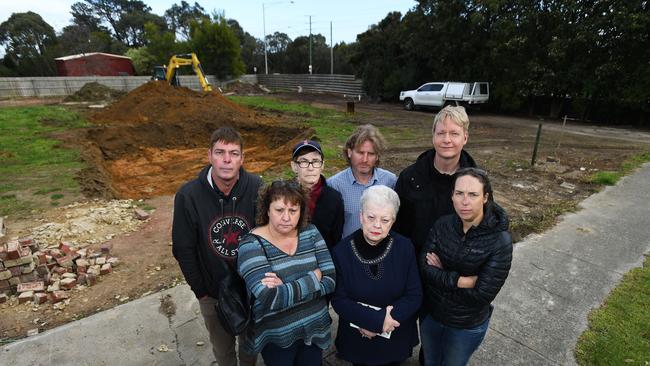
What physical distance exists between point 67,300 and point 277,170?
523 centimetres

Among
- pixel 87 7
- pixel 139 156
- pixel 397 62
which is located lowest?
pixel 139 156

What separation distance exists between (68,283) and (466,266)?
13.0 ft

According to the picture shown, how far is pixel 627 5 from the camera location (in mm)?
13414

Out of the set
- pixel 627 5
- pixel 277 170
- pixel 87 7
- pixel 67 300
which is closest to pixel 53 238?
pixel 67 300

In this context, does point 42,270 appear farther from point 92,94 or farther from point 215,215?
point 92,94

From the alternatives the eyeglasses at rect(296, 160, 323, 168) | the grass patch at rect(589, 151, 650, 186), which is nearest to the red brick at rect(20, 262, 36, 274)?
the eyeglasses at rect(296, 160, 323, 168)

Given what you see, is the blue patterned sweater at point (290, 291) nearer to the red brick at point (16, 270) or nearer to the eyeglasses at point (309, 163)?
the eyeglasses at point (309, 163)

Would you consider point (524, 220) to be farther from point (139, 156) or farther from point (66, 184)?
point (139, 156)

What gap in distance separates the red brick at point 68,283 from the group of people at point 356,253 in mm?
2347

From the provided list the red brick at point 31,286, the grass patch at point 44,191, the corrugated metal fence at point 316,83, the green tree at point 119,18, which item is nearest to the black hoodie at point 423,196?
the red brick at point 31,286

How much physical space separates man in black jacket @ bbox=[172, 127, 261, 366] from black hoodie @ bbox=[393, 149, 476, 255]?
3.18 feet

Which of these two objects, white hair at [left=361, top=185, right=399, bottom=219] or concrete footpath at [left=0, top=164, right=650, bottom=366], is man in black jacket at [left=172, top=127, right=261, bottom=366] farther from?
concrete footpath at [left=0, top=164, right=650, bottom=366]

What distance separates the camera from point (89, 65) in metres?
37.0

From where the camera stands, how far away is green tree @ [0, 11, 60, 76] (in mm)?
37531
